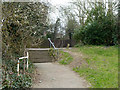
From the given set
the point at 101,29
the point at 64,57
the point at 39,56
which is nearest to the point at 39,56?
the point at 39,56

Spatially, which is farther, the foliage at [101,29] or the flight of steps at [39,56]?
the foliage at [101,29]

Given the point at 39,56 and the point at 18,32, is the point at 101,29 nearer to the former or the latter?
the point at 39,56

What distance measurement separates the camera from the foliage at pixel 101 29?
13660 millimetres

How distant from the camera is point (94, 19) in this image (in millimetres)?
15164

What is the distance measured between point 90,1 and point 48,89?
14.7m

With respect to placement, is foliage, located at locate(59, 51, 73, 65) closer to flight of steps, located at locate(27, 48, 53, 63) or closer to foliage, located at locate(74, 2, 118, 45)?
flight of steps, located at locate(27, 48, 53, 63)

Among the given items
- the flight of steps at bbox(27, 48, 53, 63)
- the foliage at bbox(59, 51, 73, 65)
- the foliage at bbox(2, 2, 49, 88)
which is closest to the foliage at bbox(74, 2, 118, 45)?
the foliage at bbox(59, 51, 73, 65)

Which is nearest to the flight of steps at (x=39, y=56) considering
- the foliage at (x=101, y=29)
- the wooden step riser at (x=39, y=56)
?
the wooden step riser at (x=39, y=56)

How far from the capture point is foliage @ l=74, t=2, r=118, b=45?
44.8ft

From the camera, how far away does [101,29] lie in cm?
1398

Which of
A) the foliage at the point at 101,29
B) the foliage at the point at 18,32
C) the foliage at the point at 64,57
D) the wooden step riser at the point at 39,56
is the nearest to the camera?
the foliage at the point at 18,32

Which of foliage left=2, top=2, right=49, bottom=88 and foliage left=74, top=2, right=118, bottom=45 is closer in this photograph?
foliage left=2, top=2, right=49, bottom=88

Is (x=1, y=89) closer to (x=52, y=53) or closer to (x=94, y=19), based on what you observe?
(x=52, y=53)

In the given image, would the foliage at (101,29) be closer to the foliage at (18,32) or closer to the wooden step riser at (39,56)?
the wooden step riser at (39,56)
